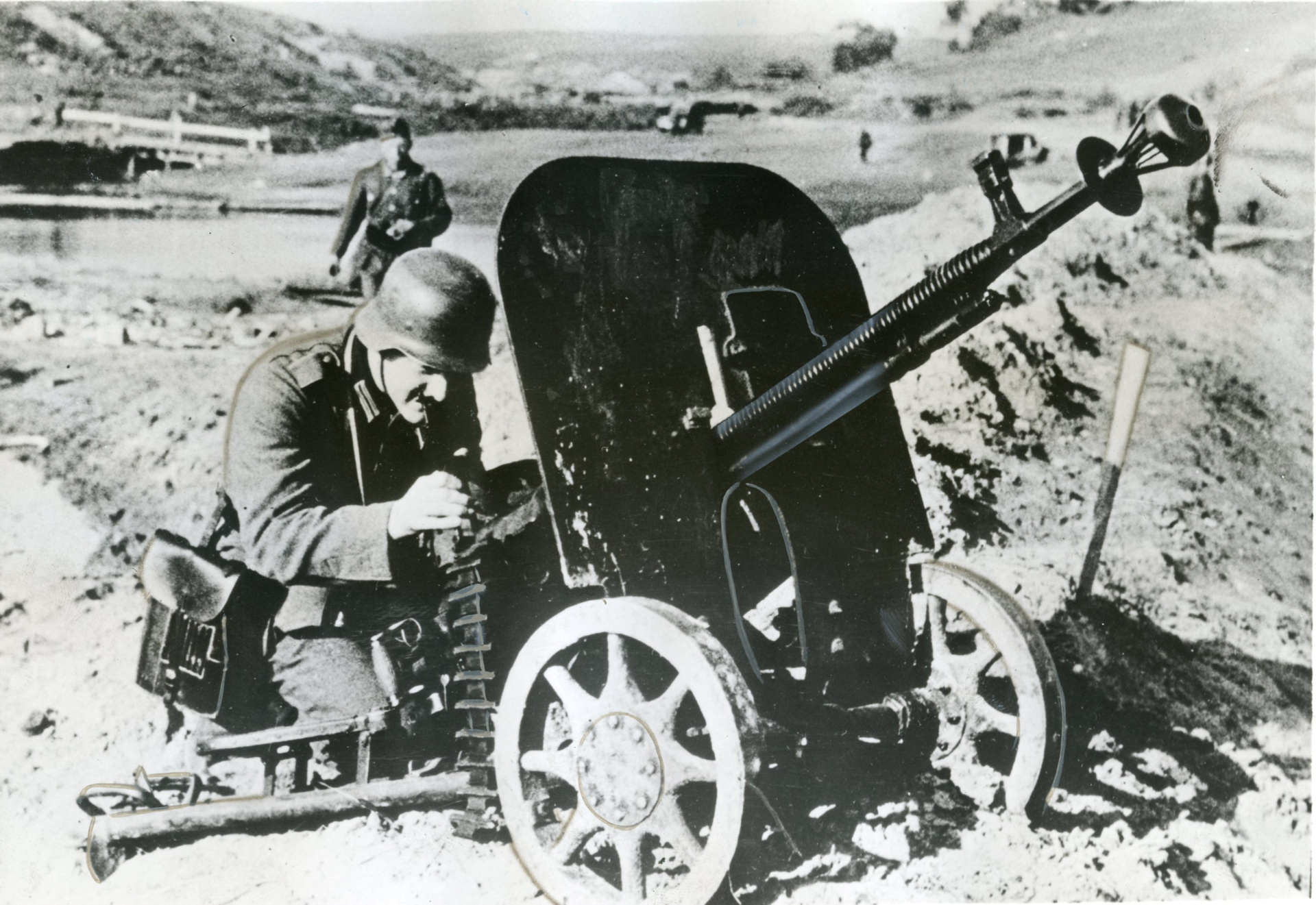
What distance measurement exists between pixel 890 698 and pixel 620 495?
0.96 meters

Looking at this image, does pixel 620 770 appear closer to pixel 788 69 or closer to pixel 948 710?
pixel 948 710

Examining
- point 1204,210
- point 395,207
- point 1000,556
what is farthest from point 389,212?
point 1204,210

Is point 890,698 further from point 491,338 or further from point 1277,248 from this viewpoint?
point 1277,248

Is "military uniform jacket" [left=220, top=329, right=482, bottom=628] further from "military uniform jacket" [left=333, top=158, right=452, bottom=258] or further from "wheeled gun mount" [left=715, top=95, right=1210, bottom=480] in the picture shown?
"wheeled gun mount" [left=715, top=95, right=1210, bottom=480]

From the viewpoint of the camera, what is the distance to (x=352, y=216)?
2.92 metres

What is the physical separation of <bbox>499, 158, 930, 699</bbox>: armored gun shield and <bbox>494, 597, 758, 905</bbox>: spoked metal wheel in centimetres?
16

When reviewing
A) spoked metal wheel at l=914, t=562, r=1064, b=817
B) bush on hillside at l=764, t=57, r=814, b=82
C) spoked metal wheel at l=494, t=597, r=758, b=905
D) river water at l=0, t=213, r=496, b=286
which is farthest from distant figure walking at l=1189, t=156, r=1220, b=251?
river water at l=0, t=213, r=496, b=286

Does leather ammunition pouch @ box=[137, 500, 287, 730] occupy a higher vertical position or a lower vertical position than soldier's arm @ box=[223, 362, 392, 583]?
lower

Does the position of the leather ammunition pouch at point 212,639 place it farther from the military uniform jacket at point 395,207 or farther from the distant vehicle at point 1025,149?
the distant vehicle at point 1025,149

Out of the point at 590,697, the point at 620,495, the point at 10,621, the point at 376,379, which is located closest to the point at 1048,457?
the point at 620,495

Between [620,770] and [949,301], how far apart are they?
154 centimetres

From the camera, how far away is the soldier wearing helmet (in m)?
2.73

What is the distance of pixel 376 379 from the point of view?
2791mm

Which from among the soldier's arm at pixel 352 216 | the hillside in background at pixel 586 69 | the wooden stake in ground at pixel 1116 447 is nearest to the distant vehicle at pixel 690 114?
the hillside in background at pixel 586 69
